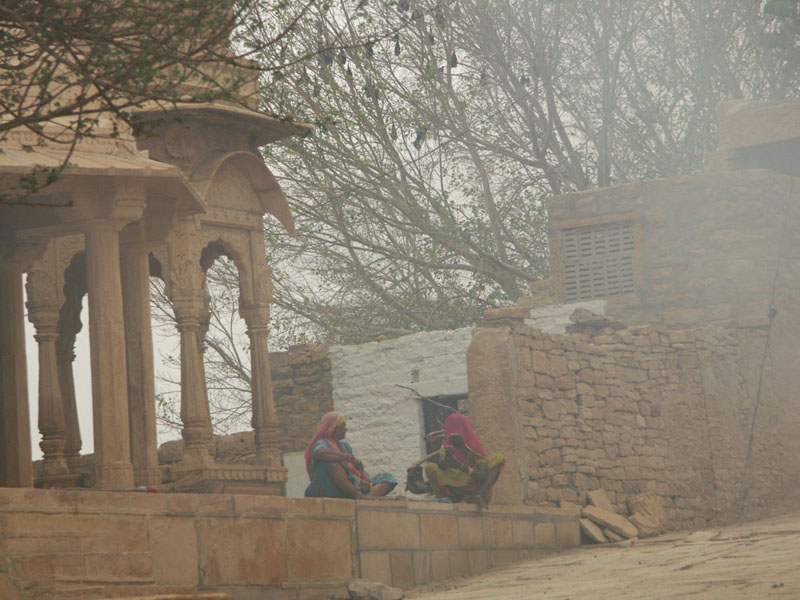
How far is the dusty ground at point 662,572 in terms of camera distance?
7.98 metres

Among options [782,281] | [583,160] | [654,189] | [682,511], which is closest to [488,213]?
[583,160]

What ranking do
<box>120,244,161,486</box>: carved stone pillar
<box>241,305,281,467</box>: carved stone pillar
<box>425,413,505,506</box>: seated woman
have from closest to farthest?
<box>120,244,161,486</box>: carved stone pillar
<box>425,413,505,506</box>: seated woman
<box>241,305,281,467</box>: carved stone pillar

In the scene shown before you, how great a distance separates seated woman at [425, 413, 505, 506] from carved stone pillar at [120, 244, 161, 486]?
2845mm

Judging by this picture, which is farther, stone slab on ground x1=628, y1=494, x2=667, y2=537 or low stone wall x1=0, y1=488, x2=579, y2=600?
stone slab on ground x1=628, y1=494, x2=667, y2=537

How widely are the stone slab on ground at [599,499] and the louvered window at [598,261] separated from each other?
3.99 m

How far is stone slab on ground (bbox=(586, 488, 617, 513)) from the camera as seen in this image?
1326 centimetres

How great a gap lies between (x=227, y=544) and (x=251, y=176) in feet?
14.0

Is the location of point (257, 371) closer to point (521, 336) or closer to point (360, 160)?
point (521, 336)

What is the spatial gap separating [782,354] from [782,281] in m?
0.83

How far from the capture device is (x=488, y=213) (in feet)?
69.8

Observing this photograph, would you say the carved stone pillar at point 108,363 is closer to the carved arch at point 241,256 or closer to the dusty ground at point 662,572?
the dusty ground at point 662,572

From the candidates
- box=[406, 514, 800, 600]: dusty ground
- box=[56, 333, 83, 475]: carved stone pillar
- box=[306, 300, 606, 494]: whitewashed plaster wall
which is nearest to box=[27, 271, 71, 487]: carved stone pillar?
box=[56, 333, 83, 475]: carved stone pillar

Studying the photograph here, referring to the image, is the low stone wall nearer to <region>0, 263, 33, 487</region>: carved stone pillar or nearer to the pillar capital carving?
<region>0, 263, 33, 487</region>: carved stone pillar

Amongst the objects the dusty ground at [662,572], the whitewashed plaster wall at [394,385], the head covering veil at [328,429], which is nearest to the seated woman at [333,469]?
the head covering veil at [328,429]
